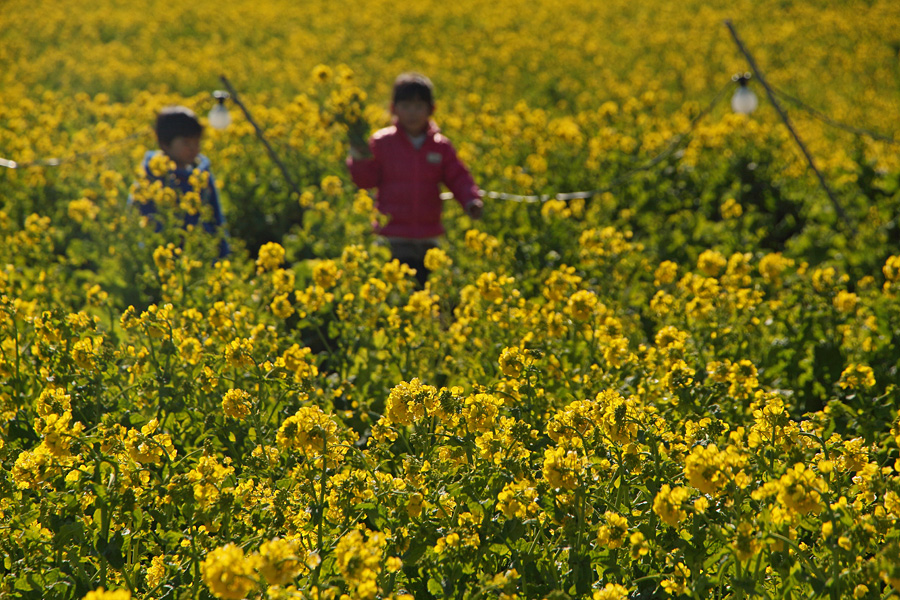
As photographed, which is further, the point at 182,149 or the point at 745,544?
the point at 182,149

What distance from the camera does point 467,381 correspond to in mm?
3646

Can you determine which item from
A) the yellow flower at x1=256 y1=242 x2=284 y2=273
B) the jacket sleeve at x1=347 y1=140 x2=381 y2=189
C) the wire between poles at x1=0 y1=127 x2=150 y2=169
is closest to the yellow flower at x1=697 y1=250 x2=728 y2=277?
the yellow flower at x1=256 y1=242 x2=284 y2=273

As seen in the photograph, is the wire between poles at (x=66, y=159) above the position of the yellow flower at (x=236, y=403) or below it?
above

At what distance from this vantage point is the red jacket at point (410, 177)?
17.9 feet

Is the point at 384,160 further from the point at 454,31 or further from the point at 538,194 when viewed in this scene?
the point at 454,31

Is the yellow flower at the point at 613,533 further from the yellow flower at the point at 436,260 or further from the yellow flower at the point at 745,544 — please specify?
the yellow flower at the point at 436,260

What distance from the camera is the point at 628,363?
3.52 meters

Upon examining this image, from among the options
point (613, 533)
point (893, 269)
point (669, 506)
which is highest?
point (893, 269)

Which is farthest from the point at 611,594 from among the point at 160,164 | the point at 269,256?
the point at 160,164

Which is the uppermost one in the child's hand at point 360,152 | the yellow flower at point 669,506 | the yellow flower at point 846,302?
the child's hand at point 360,152

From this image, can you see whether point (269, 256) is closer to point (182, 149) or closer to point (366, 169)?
point (366, 169)

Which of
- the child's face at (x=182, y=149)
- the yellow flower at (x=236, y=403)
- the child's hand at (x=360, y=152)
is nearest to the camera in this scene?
the yellow flower at (x=236, y=403)

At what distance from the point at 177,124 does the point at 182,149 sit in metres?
0.19

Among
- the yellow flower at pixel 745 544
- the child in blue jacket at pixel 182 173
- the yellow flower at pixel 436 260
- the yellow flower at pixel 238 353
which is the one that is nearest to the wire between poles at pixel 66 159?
the child in blue jacket at pixel 182 173
